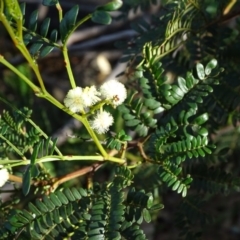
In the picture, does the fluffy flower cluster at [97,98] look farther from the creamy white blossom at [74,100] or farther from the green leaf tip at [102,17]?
the green leaf tip at [102,17]

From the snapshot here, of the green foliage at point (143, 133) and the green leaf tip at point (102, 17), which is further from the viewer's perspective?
the green foliage at point (143, 133)

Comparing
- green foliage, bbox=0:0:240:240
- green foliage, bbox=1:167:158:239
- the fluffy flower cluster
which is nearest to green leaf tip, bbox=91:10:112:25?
green foliage, bbox=0:0:240:240

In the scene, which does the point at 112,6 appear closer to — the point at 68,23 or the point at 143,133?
the point at 68,23

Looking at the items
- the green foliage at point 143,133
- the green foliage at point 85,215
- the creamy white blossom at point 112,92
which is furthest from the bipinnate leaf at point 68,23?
the green foliage at point 85,215

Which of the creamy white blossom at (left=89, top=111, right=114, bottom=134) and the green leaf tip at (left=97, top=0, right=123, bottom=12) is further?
the creamy white blossom at (left=89, top=111, right=114, bottom=134)

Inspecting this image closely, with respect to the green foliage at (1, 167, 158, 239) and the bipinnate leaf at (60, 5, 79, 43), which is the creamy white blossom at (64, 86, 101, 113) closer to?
the bipinnate leaf at (60, 5, 79, 43)

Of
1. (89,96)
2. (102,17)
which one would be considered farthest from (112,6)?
(89,96)

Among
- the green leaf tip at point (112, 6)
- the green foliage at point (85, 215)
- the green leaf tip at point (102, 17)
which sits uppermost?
the green leaf tip at point (112, 6)
